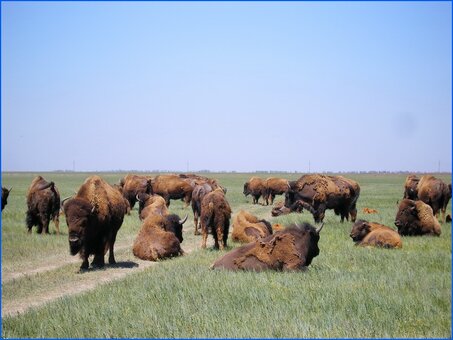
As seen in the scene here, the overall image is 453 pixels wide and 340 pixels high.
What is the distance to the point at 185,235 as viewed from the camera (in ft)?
63.1

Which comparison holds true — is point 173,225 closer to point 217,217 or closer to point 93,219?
point 217,217

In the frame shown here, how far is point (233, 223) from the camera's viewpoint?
16.5 meters

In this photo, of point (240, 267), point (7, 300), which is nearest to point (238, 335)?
point (240, 267)

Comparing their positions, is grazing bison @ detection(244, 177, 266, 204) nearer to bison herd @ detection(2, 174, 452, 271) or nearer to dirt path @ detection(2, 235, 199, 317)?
bison herd @ detection(2, 174, 452, 271)

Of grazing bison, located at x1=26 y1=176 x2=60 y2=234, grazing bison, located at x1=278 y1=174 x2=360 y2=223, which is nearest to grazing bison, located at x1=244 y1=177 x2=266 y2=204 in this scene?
grazing bison, located at x1=278 y1=174 x2=360 y2=223

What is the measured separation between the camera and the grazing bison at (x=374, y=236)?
531 inches

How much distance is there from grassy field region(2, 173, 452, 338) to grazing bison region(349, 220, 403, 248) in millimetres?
1110

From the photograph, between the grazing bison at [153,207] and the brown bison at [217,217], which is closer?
the brown bison at [217,217]

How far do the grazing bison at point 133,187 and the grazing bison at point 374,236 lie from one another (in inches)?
694

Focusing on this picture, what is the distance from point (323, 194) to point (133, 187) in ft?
42.7

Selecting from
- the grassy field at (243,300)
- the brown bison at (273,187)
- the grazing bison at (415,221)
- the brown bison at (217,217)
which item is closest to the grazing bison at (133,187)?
the brown bison at (273,187)

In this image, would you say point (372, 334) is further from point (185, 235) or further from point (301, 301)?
point (185, 235)

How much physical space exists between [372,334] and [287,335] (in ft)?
3.31

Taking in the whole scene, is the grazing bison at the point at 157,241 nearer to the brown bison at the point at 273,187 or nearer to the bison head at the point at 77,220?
the bison head at the point at 77,220
